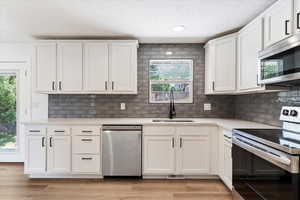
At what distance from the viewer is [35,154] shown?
352 cm

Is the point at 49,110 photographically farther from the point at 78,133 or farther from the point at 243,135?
the point at 243,135

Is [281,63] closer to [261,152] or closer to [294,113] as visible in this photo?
[294,113]

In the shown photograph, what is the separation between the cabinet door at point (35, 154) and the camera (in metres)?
3.51

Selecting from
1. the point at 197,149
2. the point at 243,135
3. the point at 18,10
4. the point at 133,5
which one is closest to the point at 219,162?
the point at 197,149

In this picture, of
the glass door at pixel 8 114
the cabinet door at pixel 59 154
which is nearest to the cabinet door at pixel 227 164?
the cabinet door at pixel 59 154

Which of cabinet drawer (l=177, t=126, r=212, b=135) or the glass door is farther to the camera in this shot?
the glass door

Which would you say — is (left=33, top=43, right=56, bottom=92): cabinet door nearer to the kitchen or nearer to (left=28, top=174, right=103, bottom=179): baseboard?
the kitchen

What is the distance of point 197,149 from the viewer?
3.48 metres

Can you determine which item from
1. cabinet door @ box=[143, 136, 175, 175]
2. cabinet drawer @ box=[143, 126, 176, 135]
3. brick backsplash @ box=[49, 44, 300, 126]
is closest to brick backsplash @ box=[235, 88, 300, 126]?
brick backsplash @ box=[49, 44, 300, 126]

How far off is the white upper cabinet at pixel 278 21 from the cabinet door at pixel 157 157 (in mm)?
1894

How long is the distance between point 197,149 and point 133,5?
2.15 meters

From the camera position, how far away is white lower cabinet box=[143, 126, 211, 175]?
3.47m

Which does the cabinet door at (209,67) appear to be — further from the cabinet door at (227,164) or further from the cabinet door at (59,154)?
the cabinet door at (59,154)

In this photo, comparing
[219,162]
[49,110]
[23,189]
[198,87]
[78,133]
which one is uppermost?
[198,87]
